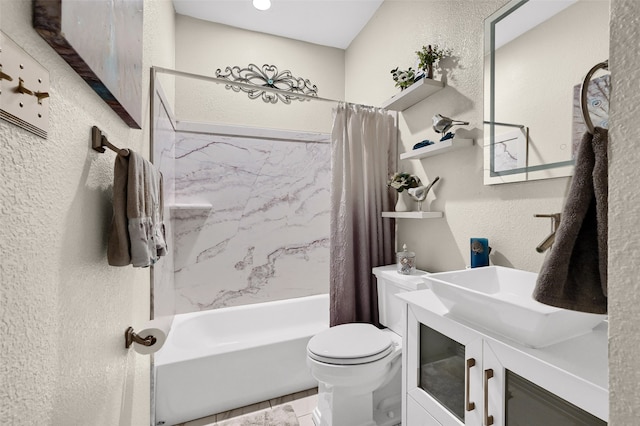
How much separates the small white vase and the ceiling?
158cm

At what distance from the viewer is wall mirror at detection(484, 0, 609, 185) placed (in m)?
1.05

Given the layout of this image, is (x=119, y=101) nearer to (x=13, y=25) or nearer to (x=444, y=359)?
(x=13, y=25)

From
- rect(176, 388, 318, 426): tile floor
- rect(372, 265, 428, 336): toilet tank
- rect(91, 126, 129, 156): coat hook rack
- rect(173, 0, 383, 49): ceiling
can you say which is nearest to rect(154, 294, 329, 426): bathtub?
rect(176, 388, 318, 426): tile floor

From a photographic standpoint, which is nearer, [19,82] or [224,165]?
[19,82]

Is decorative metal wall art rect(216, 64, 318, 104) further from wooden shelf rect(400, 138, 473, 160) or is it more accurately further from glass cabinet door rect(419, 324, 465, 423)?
glass cabinet door rect(419, 324, 465, 423)

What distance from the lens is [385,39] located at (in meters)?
2.31

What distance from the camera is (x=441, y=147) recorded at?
1588 millimetres

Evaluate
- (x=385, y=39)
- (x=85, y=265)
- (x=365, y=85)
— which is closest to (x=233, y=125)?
(x=365, y=85)

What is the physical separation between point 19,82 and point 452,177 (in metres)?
1.75

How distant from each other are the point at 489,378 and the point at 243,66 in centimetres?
284

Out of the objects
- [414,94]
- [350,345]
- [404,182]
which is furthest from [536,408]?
[414,94]

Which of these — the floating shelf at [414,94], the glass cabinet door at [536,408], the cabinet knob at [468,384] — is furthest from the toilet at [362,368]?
the floating shelf at [414,94]

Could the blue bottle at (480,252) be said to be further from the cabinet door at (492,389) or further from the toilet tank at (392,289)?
the cabinet door at (492,389)

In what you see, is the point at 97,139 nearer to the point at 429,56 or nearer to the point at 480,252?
the point at 480,252
